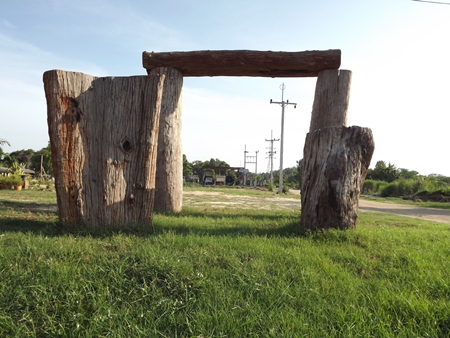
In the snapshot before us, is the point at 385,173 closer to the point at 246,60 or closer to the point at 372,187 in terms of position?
the point at 372,187

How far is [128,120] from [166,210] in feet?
8.65

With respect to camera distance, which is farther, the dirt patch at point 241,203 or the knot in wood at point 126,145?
the dirt patch at point 241,203

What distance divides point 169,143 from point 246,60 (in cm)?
228

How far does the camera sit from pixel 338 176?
4199mm

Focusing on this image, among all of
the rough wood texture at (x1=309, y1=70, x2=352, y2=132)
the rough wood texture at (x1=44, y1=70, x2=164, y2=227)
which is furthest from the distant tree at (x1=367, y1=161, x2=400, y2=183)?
the rough wood texture at (x1=44, y1=70, x2=164, y2=227)

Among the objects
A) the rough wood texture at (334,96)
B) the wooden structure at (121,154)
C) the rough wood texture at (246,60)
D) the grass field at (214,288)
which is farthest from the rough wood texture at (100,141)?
the rough wood texture at (334,96)

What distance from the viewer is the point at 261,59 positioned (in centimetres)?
620

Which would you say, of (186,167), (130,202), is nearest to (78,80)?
(130,202)

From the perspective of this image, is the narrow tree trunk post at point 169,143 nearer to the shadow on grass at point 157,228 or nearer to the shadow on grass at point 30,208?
the shadow on grass at point 157,228

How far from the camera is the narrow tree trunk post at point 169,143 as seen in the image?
626cm

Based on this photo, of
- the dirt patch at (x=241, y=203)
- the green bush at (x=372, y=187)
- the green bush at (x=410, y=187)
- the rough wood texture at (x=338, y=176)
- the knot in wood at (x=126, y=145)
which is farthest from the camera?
the green bush at (x=372, y=187)

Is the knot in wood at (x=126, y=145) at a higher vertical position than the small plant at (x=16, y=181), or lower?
higher

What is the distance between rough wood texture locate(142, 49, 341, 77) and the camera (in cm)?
615

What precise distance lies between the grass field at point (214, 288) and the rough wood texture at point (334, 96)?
3.30 m
